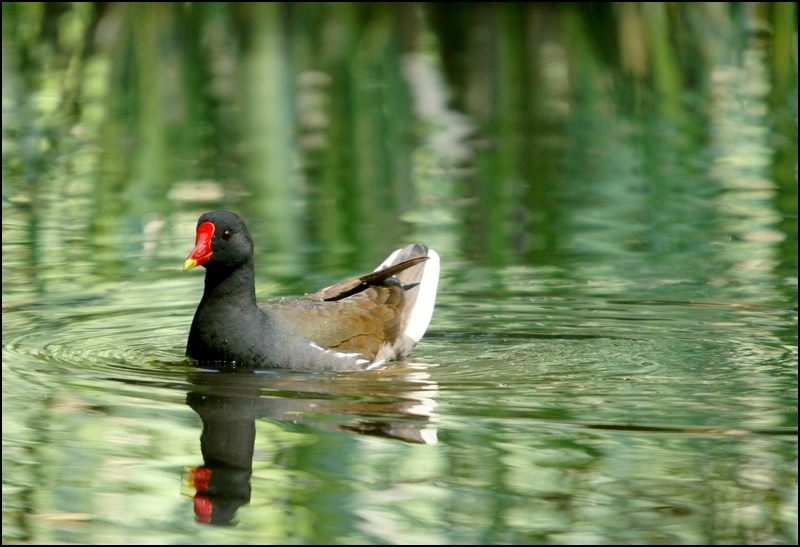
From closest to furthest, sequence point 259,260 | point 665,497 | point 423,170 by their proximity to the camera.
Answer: point 665,497 < point 259,260 < point 423,170

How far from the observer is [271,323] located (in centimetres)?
615

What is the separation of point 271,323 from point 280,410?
0.88 meters

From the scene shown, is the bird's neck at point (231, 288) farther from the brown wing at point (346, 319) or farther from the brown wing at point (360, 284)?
the brown wing at point (360, 284)

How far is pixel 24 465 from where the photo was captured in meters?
4.66

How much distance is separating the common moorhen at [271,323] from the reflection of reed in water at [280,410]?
122mm

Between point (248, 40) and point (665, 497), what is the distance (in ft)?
36.7

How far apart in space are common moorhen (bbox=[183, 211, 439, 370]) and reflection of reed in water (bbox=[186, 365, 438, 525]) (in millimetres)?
122

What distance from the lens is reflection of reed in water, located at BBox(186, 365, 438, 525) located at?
447 cm

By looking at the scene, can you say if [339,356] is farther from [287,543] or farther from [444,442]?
[287,543]

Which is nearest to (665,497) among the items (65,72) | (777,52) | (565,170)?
(565,170)

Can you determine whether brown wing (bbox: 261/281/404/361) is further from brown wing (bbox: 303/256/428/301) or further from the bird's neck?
the bird's neck

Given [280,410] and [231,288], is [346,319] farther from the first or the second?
[280,410]

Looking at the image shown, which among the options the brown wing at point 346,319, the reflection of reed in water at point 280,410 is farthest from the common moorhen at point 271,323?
the reflection of reed in water at point 280,410

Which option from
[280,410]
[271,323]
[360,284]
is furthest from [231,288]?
[280,410]
